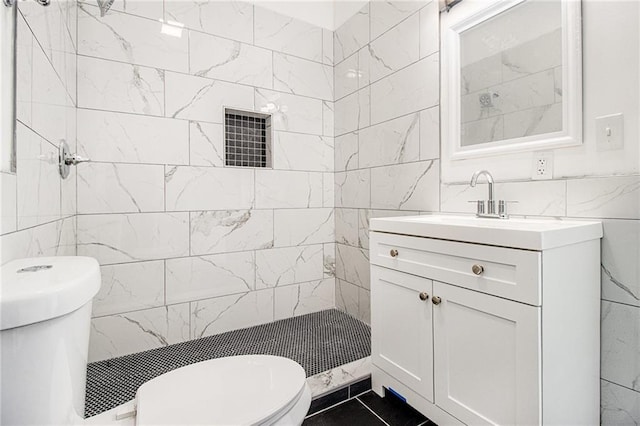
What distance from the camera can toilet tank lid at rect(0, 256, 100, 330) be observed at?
0.52 metres

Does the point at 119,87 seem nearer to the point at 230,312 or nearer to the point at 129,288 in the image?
the point at 129,288

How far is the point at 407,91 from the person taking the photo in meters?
1.92

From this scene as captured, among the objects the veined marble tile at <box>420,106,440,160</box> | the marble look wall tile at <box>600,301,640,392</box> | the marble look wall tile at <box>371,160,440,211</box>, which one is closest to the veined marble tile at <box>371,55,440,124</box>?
the veined marble tile at <box>420,106,440,160</box>

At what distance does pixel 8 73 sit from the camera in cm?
79

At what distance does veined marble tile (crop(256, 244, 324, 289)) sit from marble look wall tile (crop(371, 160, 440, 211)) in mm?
633

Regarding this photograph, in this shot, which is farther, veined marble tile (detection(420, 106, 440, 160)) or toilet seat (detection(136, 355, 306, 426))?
veined marble tile (detection(420, 106, 440, 160))

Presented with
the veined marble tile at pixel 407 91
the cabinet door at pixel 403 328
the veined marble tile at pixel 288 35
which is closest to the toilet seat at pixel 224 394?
the cabinet door at pixel 403 328

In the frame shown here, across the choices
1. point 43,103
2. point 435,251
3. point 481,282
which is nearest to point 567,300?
point 481,282

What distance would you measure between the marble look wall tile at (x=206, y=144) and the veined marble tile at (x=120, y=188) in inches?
8.6

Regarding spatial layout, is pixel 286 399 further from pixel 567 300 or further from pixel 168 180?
pixel 168 180

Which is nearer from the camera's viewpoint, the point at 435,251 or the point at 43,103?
the point at 43,103

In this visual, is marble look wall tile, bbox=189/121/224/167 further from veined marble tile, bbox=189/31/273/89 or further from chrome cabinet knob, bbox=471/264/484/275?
chrome cabinet knob, bbox=471/264/484/275

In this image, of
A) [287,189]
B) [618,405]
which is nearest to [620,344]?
[618,405]

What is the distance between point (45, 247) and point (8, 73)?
1.93 ft
